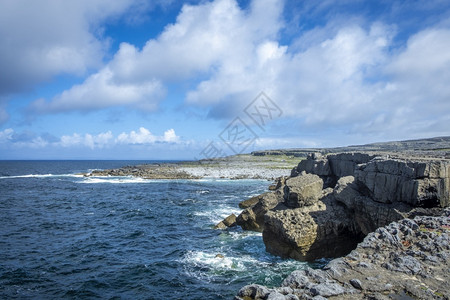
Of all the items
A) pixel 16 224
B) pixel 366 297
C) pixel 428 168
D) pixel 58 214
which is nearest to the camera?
pixel 366 297

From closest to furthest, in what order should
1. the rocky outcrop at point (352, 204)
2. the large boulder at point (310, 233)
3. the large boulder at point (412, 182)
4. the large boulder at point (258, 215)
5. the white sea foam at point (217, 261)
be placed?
the large boulder at point (412, 182)
the rocky outcrop at point (352, 204)
the large boulder at point (310, 233)
the white sea foam at point (217, 261)
the large boulder at point (258, 215)

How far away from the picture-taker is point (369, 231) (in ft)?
61.1

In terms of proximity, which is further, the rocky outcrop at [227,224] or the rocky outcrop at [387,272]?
the rocky outcrop at [227,224]

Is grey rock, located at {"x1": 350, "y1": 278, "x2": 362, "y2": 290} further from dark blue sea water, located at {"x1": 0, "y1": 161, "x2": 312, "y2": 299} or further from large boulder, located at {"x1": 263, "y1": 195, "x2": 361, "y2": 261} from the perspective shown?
large boulder, located at {"x1": 263, "y1": 195, "x2": 361, "y2": 261}

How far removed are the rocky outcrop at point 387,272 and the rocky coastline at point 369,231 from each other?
0.10ft

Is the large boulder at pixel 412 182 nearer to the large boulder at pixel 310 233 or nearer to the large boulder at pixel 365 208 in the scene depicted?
the large boulder at pixel 365 208

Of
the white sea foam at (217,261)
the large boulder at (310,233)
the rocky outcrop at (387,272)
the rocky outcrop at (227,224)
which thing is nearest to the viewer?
the rocky outcrop at (387,272)

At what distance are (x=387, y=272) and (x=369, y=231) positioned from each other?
305 inches

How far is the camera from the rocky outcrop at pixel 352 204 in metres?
16.3

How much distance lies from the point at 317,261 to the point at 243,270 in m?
5.05

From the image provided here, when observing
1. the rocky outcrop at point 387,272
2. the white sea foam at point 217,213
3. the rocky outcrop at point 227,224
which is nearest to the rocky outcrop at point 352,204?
the rocky outcrop at point 387,272

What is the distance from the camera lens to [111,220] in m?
34.6

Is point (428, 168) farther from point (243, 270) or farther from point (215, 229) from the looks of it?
point (215, 229)

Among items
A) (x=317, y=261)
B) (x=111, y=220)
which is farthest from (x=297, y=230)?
(x=111, y=220)
